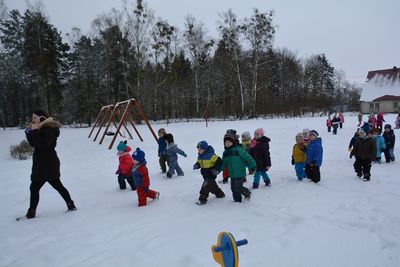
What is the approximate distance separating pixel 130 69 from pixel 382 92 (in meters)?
39.1

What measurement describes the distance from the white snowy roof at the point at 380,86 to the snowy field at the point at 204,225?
4474 cm

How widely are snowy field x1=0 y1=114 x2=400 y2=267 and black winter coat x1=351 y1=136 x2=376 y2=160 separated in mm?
611

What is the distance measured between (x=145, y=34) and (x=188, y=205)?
29366 millimetres

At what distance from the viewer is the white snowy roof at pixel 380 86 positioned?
44.2m

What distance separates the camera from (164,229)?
169 inches

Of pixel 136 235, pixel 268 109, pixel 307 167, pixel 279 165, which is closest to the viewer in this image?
pixel 136 235

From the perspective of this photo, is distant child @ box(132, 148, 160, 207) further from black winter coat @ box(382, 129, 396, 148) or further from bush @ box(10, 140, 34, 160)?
bush @ box(10, 140, 34, 160)

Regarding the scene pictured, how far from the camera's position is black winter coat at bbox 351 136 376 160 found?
22.1 feet

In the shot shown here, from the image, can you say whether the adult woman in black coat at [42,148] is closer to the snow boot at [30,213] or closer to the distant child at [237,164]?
the snow boot at [30,213]

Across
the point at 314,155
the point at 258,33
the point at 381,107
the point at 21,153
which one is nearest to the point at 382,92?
the point at 381,107

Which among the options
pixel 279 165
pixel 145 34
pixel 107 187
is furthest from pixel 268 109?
pixel 107 187

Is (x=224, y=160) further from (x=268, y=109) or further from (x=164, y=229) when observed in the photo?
(x=268, y=109)

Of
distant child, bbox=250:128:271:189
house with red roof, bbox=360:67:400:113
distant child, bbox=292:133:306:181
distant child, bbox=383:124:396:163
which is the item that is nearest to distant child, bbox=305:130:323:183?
distant child, bbox=292:133:306:181

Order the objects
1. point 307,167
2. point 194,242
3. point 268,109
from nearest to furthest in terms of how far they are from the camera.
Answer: point 194,242 < point 307,167 < point 268,109
